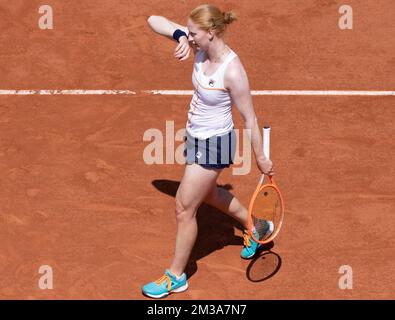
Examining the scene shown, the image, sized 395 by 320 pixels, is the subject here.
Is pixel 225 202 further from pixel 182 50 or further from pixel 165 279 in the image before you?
pixel 182 50

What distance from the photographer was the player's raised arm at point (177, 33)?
666cm

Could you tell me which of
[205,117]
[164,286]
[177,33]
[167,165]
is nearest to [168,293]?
[164,286]

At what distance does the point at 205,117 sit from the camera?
265 inches

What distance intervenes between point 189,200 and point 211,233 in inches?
48.1

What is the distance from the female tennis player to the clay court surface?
559 millimetres

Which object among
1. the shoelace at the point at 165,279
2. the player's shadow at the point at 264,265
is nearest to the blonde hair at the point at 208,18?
the shoelace at the point at 165,279

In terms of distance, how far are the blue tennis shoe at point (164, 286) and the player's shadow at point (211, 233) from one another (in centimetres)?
32

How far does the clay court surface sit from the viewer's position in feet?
24.6

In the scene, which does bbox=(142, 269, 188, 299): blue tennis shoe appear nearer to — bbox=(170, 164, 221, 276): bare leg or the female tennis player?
the female tennis player

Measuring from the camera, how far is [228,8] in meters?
11.0

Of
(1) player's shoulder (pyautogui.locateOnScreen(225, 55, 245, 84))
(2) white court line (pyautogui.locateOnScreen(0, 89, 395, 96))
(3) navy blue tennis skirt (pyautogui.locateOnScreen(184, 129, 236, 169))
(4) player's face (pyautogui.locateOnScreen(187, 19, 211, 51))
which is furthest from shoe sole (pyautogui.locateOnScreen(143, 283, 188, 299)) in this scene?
(2) white court line (pyautogui.locateOnScreen(0, 89, 395, 96))

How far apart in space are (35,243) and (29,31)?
376 cm

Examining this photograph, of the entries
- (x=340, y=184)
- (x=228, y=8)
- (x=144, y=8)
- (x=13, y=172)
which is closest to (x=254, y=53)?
(x=228, y=8)

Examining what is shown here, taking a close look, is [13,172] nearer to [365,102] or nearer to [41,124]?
[41,124]
